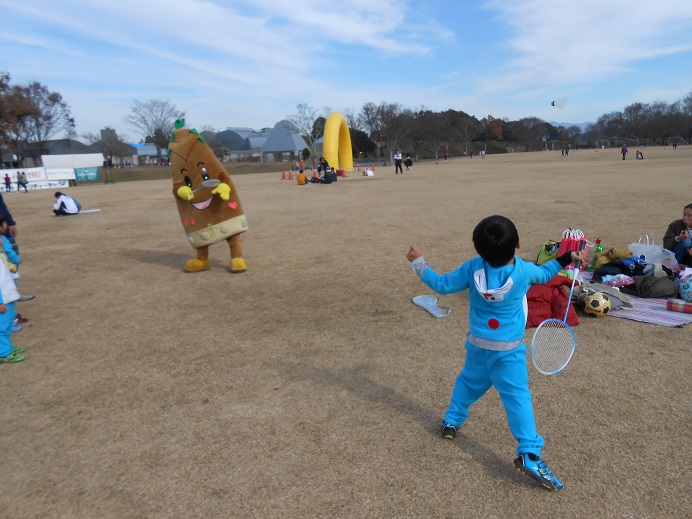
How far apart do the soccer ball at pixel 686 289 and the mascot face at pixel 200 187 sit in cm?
657

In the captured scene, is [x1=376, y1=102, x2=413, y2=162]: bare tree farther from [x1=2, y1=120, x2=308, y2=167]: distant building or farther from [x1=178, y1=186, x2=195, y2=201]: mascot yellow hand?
[x1=178, y1=186, x2=195, y2=201]: mascot yellow hand

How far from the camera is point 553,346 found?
12.9ft

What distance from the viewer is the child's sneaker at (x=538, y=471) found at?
2584 millimetres

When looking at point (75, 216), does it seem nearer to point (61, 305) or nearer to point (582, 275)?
point (61, 305)

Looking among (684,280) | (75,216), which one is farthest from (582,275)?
(75,216)

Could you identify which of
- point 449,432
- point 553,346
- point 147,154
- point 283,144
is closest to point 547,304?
point 553,346

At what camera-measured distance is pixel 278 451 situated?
10.1ft

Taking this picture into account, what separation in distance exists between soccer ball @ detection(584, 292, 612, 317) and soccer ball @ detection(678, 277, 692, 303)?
3.13 feet

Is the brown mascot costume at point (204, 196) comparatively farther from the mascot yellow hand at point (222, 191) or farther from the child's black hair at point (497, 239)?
the child's black hair at point (497, 239)

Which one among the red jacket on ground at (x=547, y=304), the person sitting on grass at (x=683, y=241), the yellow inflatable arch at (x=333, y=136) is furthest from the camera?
the yellow inflatable arch at (x=333, y=136)

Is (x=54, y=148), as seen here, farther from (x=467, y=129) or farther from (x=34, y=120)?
(x=467, y=129)

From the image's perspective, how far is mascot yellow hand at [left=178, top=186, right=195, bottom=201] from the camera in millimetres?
7695

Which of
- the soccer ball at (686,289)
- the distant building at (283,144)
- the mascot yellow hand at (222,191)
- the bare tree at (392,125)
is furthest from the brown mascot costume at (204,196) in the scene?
the distant building at (283,144)

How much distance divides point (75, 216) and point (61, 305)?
1257 cm
